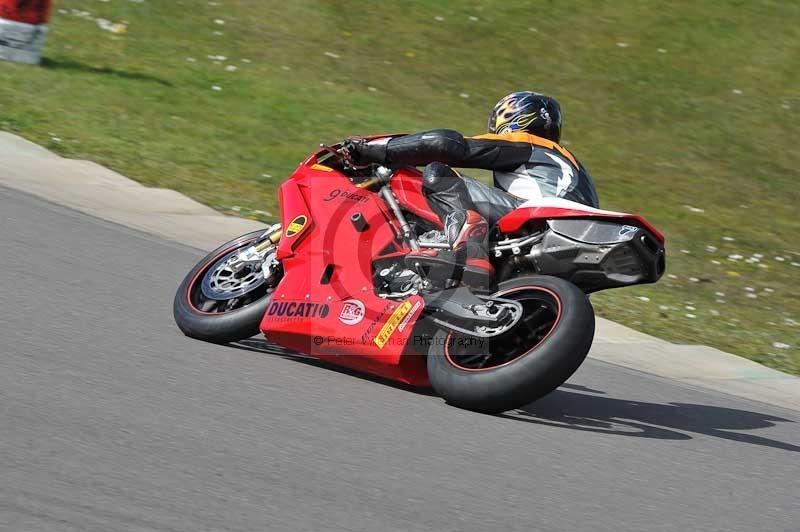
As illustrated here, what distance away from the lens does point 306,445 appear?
A: 451 cm


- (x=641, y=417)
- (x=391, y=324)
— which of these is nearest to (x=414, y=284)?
(x=391, y=324)

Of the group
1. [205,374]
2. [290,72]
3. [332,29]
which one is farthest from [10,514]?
[332,29]

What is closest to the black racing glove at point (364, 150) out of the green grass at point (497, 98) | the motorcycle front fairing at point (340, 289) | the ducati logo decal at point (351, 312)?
the motorcycle front fairing at point (340, 289)

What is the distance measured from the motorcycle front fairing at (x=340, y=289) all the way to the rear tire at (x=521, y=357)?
0.19 meters

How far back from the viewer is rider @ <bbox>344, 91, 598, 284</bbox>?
5523 millimetres

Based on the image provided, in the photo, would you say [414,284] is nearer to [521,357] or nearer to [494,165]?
[494,165]

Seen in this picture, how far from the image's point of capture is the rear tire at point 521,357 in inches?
195

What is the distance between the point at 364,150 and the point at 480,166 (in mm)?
619

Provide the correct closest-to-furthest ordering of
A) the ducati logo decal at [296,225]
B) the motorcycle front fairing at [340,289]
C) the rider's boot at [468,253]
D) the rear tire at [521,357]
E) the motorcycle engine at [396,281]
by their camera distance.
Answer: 1. the rear tire at [521,357]
2. the rider's boot at [468,253]
3. the motorcycle front fairing at [340,289]
4. the motorcycle engine at [396,281]
5. the ducati logo decal at [296,225]

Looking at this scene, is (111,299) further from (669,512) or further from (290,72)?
(290,72)

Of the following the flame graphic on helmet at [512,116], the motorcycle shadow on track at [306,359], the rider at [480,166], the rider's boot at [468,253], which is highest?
the flame graphic on helmet at [512,116]

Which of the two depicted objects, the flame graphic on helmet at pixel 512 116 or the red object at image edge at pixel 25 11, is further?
the red object at image edge at pixel 25 11

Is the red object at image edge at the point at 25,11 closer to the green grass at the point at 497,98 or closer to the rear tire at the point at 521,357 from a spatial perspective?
the green grass at the point at 497,98

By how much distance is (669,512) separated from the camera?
442 centimetres
